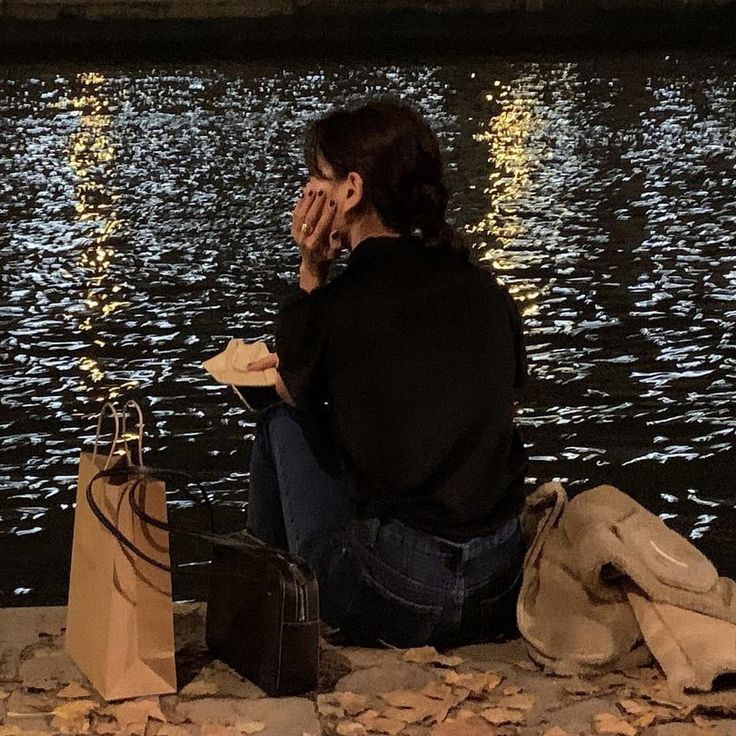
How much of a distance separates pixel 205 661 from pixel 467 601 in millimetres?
754

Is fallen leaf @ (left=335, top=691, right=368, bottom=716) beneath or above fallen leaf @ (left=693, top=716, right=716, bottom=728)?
beneath

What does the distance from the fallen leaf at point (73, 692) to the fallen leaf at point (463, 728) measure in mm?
924

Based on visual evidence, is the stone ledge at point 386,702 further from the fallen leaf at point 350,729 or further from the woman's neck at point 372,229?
the woman's neck at point 372,229

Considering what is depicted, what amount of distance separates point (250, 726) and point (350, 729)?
250 millimetres

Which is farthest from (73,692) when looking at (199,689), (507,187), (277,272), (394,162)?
(507,187)

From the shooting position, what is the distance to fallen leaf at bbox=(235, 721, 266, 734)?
3490mm

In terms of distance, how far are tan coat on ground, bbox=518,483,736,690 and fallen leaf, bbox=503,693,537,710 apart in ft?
0.44

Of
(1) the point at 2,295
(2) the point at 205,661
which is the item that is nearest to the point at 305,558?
(2) the point at 205,661

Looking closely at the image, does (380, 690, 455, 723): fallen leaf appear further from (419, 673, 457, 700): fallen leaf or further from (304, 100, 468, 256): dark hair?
(304, 100, 468, 256): dark hair

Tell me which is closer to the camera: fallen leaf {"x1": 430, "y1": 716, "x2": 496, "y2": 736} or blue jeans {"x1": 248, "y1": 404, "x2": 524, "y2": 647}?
fallen leaf {"x1": 430, "y1": 716, "x2": 496, "y2": 736}

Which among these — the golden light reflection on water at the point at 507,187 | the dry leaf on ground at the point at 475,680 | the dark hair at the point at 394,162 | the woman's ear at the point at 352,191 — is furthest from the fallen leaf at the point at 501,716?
the golden light reflection on water at the point at 507,187

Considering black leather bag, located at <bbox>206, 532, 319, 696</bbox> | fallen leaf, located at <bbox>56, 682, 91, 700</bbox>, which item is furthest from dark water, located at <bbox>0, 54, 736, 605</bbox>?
black leather bag, located at <bbox>206, 532, 319, 696</bbox>

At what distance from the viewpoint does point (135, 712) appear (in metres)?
3.56

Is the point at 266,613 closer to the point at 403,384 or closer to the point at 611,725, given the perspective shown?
the point at 403,384
